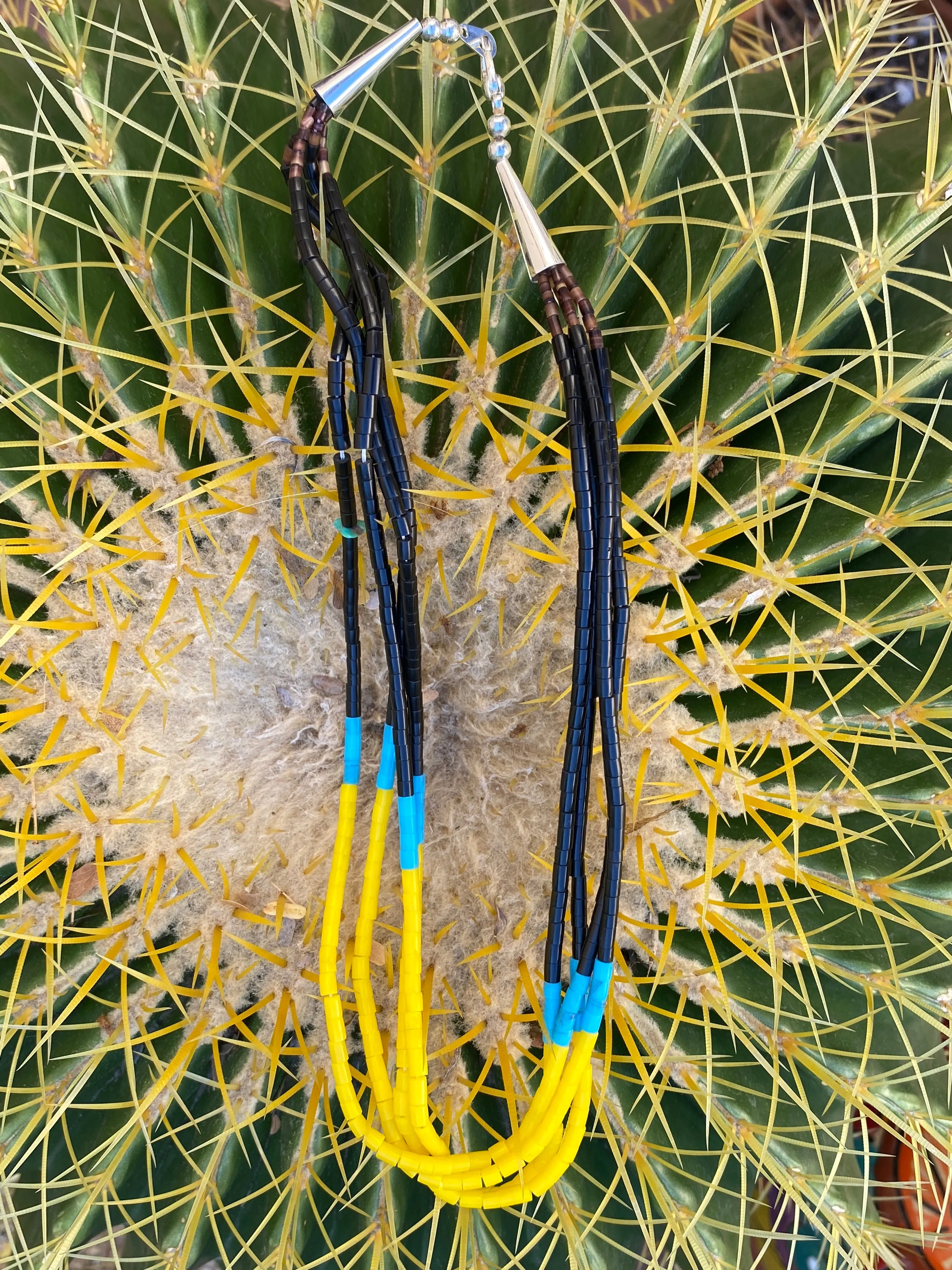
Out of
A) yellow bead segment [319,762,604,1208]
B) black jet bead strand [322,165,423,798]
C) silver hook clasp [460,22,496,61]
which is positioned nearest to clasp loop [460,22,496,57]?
silver hook clasp [460,22,496,61]

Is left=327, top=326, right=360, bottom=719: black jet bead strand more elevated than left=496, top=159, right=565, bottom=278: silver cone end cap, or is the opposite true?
left=496, top=159, right=565, bottom=278: silver cone end cap

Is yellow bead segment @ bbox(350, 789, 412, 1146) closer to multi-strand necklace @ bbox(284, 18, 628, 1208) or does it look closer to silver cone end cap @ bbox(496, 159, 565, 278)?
multi-strand necklace @ bbox(284, 18, 628, 1208)

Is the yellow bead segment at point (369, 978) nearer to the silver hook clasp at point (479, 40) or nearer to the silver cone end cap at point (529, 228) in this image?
the silver cone end cap at point (529, 228)

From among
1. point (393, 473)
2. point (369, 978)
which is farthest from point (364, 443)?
point (369, 978)

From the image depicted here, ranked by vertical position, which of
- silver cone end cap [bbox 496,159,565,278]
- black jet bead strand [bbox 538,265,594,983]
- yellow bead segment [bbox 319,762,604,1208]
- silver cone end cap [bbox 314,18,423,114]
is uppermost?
silver cone end cap [bbox 314,18,423,114]

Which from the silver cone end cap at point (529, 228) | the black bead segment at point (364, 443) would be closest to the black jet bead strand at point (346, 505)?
the black bead segment at point (364, 443)

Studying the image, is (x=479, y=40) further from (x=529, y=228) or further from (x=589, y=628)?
(x=589, y=628)

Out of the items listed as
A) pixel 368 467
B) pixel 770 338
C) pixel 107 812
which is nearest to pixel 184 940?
pixel 107 812
